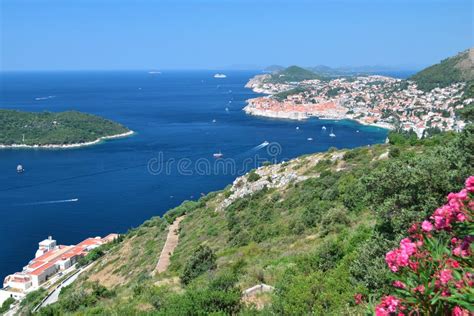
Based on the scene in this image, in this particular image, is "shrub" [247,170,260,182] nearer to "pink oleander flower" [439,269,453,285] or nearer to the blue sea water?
the blue sea water

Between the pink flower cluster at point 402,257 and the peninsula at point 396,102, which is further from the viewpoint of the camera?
the peninsula at point 396,102

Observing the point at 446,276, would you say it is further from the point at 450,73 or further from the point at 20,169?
the point at 450,73

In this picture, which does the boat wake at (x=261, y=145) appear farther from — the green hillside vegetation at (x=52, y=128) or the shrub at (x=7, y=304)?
the shrub at (x=7, y=304)

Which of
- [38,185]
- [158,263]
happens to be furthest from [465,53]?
[158,263]

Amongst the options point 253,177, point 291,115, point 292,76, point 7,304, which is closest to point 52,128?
point 291,115

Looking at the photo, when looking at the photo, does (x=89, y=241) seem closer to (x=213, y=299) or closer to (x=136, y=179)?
(x=136, y=179)

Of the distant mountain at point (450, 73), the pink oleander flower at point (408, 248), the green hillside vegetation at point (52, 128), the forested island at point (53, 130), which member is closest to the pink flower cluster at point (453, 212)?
the pink oleander flower at point (408, 248)

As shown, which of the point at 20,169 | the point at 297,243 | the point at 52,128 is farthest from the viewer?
the point at 52,128
